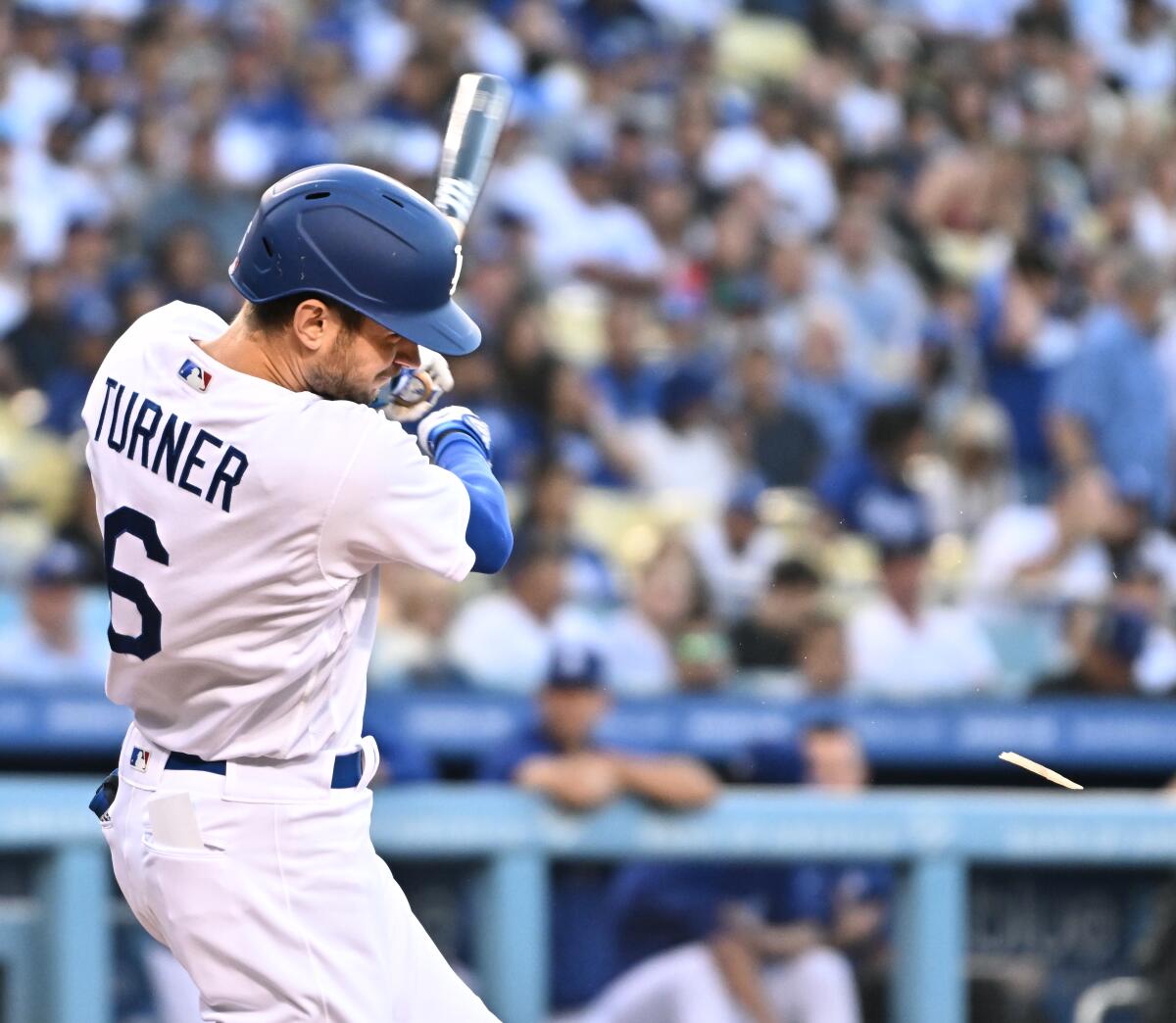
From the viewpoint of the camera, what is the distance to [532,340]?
7148 millimetres

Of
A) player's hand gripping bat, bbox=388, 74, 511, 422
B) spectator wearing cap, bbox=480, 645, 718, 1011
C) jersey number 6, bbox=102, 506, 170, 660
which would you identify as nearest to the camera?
jersey number 6, bbox=102, 506, 170, 660

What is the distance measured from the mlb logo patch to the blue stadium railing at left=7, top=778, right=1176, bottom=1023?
145cm

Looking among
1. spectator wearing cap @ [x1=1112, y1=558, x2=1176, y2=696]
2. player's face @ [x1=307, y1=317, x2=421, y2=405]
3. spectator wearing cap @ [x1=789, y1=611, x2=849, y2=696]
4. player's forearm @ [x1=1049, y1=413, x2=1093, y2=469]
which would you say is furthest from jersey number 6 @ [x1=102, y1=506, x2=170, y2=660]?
player's forearm @ [x1=1049, y1=413, x2=1093, y2=469]

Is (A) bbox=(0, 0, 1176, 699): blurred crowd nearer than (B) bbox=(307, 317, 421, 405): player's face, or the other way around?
(B) bbox=(307, 317, 421, 405): player's face

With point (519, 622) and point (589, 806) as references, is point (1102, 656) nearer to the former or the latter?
point (519, 622)

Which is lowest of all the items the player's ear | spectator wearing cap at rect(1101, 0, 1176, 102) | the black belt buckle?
the black belt buckle

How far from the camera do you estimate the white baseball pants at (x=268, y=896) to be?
2.72m

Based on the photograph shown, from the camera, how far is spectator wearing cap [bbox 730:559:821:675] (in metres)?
5.73

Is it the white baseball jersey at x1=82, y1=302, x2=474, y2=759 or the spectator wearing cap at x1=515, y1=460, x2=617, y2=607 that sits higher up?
the spectator wearing cap at x1=515, y1=460, x2=617, y2=607

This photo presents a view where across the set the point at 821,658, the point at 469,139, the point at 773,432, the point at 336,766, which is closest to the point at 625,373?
the point at 773,432

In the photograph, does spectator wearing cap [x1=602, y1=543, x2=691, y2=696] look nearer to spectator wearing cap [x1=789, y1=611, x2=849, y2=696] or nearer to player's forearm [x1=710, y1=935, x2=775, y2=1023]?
spectator wearing cap [x1=789, y1=611, x2=849, y2=696]

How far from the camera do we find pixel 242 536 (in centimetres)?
262

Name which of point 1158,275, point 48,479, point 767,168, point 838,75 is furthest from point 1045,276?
point 48,479

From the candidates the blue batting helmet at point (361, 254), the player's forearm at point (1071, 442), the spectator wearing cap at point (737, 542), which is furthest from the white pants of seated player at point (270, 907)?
the player's forearm at point (1071, 442)
